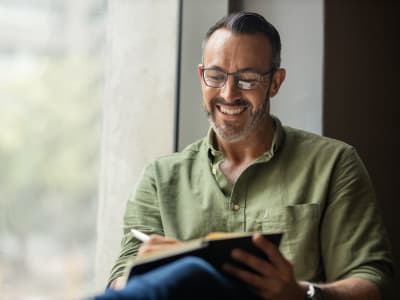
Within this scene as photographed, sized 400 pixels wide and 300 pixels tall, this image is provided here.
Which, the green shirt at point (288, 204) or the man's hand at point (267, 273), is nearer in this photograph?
the man's hand at point (267, 273)

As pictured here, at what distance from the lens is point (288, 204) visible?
56.2 inches

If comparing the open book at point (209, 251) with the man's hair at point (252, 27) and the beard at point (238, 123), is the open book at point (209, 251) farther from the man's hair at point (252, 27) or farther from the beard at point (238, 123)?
the man's hair at point (252, 27)

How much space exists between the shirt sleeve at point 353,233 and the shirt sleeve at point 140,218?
0.40 metres

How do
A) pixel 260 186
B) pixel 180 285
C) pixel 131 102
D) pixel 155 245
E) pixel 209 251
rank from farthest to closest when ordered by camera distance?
pixel 131 102, pixel 260 186, pixel 155 245, pixel 209 251, pixel 180 285

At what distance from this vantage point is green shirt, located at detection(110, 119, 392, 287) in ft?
4.50

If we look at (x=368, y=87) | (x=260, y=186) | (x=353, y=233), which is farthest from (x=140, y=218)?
(x=368, y=87)

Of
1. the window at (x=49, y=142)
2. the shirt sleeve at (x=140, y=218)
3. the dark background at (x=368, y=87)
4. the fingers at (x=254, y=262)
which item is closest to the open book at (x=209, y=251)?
the fingers at (x=254, y=262)

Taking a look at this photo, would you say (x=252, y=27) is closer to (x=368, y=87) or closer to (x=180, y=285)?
(x=368, y=87)

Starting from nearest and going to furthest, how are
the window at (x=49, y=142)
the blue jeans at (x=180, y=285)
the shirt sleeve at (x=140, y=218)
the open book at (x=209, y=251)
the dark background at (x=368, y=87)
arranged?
1. the blue jeans at (x=180, y=285)
2. the open book at (x=209, y=251)
3. the shirt sleeve at (x=140, y=218)
4. the window at (x=49, y=142)
5. the dark background at (x=368, y=87)

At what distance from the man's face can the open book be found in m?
0.50

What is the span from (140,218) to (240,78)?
421 millimetres

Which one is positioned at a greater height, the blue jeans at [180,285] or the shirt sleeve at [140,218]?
the blue jeans at [180,285]

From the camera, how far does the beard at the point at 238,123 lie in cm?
151

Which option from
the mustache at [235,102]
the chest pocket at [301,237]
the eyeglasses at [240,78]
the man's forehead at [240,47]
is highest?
the man's forehead at [240,47]
